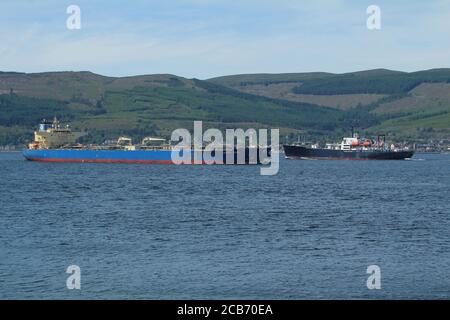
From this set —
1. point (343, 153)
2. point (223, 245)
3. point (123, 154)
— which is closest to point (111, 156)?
point (123, 154)

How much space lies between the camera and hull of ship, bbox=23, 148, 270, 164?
156 meters

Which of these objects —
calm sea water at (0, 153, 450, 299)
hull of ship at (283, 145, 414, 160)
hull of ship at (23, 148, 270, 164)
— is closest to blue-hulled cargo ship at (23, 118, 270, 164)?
hull of ship at (23, 148, 270, 164)

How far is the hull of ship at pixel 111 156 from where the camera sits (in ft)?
513

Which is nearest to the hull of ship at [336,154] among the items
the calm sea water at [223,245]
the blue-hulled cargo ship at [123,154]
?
the blue-hulled cargo ship at [123,154]

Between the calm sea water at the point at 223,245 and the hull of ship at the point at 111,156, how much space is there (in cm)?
8058

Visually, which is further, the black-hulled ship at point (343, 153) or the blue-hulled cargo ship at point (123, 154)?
the black-hulled ship at point (343, 153)

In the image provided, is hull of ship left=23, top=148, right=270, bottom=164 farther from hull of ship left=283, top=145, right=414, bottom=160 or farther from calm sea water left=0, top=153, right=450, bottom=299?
calm sea water left=0, top=153, right=450, bottom=299

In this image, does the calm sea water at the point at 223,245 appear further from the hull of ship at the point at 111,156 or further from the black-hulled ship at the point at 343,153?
the black-hulled ship at the point at 343,153

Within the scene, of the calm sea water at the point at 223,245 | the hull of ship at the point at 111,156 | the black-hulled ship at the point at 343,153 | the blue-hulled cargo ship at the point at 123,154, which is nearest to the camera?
the calm sea water at the point at 223,245

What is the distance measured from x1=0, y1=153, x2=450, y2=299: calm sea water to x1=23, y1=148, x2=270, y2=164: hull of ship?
8058cm

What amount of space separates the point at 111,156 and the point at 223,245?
396 ft
